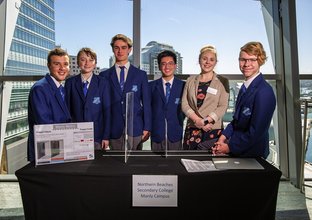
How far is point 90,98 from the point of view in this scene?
246cm

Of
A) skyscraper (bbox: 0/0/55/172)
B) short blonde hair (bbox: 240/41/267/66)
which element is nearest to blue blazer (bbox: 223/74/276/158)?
short blonde hair (bbox: 240/41/267/66)

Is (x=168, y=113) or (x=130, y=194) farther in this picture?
(x=168, y=113)

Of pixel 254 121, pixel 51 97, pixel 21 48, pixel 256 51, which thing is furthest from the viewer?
pixel 21 48

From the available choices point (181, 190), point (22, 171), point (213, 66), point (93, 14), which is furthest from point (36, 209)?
point (93, 14)

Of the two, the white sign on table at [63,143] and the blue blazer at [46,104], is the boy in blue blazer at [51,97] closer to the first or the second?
the blue blazer at [46,104]

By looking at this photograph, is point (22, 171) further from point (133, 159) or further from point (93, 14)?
point (93, 14)

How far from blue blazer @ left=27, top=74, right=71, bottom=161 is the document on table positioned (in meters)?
1.08

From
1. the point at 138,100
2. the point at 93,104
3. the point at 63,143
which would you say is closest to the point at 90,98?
the point at 93,104

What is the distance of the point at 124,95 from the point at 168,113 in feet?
1.42

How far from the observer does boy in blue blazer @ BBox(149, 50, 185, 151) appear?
2.46 metres

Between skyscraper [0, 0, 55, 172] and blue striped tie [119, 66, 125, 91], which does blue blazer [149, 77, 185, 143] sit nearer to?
blue striped tie [119, 66, 125, 91]

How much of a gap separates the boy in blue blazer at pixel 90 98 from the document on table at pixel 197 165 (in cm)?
106

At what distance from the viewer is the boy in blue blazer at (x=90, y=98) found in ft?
8.09

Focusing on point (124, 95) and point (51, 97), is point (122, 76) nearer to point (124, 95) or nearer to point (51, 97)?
point (124, 95)
